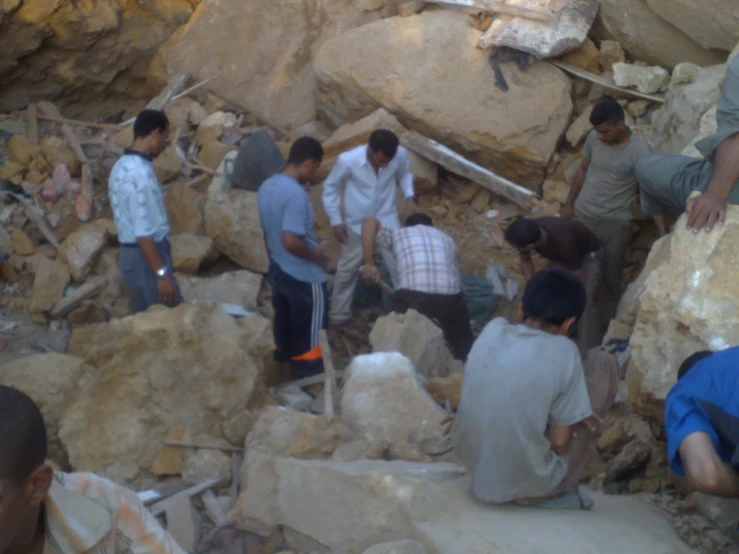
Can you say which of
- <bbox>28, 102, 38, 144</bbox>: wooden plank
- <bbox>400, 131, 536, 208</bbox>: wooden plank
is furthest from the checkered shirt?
<bbox>28, 102, 38, 144</bbox>: wooden plank

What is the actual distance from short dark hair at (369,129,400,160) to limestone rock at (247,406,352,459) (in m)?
2.59

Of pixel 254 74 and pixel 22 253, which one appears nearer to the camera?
pixel 22 253

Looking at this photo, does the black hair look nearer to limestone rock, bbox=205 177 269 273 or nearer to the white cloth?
limestone rock, bbox=205 177 269 273

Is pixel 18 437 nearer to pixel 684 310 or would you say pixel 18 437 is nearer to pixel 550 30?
pixel 684 310

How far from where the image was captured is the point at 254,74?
31.7 ft

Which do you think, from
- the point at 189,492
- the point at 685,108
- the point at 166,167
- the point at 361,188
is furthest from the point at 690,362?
the point at 166,167

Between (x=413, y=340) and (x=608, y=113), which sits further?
(x=608, y=113)

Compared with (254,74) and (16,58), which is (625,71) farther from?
(16,58)

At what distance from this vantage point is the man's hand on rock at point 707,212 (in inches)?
149

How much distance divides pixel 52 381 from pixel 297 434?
1531mm

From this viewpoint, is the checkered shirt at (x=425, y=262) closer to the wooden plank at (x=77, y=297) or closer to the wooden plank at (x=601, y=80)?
the wooden plank at (x=77, y=297)

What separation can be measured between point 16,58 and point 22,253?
9.31ft

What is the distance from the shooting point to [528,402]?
3.21 meters

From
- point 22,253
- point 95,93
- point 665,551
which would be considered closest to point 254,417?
point 665,551
